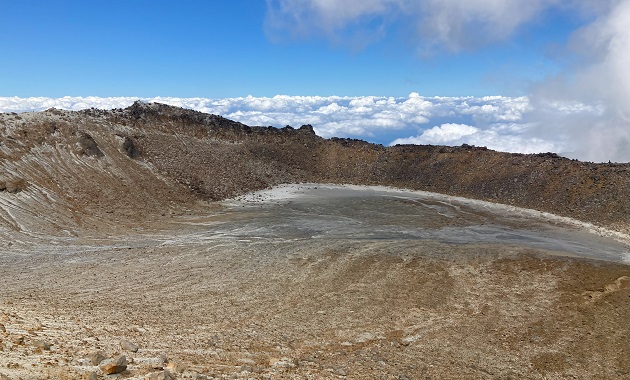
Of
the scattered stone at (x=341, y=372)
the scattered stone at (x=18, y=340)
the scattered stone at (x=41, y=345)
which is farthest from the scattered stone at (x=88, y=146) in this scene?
the scattered stone at (x=341, y=372)

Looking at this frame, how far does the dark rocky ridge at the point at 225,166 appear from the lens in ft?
128

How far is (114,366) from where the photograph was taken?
10.0 meters

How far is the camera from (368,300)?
2008cm

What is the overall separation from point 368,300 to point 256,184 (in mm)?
34528

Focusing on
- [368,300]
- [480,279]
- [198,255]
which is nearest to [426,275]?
[480,279]

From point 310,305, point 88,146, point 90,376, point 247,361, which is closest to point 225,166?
point 88,146

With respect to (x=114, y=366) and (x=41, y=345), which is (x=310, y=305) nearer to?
(x=114, y=366)

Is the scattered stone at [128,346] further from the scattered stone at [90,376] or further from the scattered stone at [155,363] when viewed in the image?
the scattered stone at [90,376]

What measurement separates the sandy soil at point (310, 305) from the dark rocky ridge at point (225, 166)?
961 cm

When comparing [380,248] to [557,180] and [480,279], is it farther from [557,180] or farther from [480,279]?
[557,180]

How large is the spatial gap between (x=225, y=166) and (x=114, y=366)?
45319 millimetres

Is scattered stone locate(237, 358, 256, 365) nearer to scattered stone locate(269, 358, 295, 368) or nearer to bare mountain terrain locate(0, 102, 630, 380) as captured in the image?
bare mountain terrain locate(0, 102, 630, 380)

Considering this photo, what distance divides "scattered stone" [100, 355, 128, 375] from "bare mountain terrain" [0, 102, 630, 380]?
0.06 m

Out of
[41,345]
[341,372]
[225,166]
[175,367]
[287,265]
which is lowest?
[341,372]
